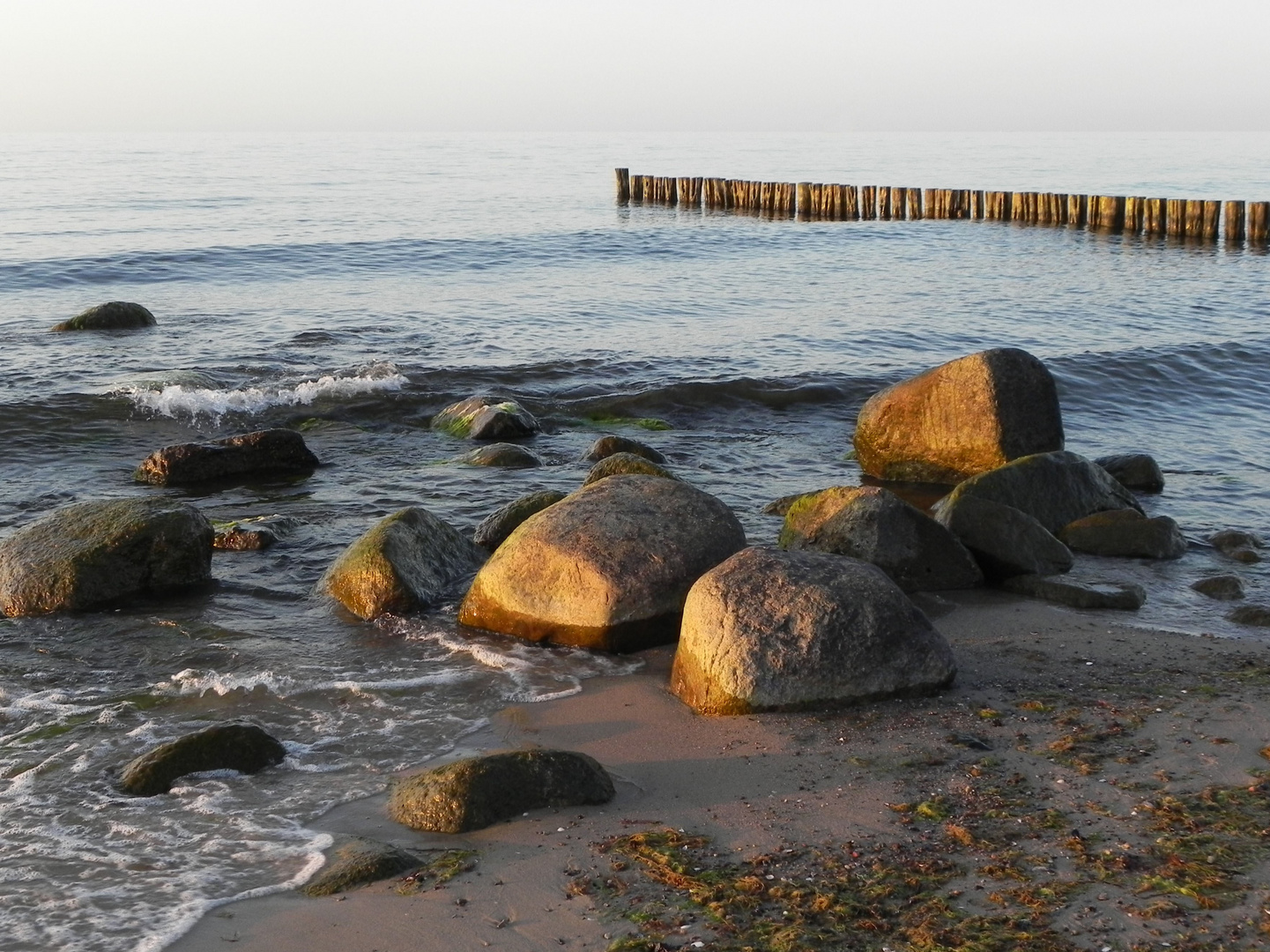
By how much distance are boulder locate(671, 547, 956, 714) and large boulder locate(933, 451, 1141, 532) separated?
9.93 ft

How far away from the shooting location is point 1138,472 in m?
11.8

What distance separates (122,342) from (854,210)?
1062 inches

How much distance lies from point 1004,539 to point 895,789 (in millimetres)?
3809

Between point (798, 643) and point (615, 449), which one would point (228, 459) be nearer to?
point (615, 449)

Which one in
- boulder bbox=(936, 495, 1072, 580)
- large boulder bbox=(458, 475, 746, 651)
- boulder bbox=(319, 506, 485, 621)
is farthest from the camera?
boulder bbox=(936, 495, 1072, 580)

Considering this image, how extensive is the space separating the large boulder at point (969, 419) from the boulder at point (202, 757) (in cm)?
750

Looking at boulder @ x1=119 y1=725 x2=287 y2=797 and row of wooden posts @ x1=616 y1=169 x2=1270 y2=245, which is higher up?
row of wooden posts @ x1=616 y1=169 x2=1270 y2=245

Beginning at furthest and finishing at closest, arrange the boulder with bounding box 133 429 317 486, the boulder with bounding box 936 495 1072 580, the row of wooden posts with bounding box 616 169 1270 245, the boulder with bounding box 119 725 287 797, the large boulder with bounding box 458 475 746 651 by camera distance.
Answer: the row of wooden posts with bounding box 616 169 1270 245
the boulder with bounding box 133 429 317 486
the boulder with bounding box 936 495 1072 580
the large boulder with bounding box 458 475 746 651
the boulder with bounding box 119 725 287 797

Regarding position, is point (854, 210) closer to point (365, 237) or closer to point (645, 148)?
point (365, 237)

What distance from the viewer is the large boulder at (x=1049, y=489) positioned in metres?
9.91

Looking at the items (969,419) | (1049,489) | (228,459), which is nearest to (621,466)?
(969,419)

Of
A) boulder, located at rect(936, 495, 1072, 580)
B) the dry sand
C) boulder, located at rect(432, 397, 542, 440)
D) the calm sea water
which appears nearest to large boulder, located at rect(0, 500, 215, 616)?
the calm sea water

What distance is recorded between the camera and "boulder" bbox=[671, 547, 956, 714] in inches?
256

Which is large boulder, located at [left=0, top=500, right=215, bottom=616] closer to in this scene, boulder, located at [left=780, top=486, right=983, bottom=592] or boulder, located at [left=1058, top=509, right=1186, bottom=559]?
boulder, located at [left=780, top=486, right=983, bottom=592]
